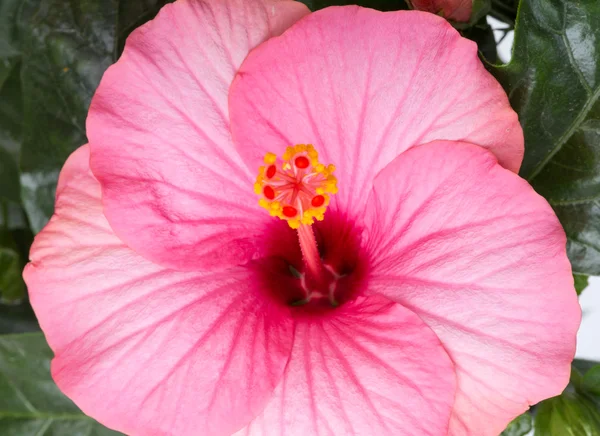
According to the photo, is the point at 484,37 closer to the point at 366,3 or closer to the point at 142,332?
the point at 366,3

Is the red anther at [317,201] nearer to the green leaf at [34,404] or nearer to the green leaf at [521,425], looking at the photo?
the green leaf at [521,425]

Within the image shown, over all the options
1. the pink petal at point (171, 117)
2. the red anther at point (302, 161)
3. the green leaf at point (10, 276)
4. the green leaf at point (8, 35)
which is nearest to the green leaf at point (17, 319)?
the green leaf at point (10, 276)

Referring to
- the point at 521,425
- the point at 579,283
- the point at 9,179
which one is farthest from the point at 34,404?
the point at 579,283

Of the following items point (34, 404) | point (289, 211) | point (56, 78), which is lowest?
point (34, 404)

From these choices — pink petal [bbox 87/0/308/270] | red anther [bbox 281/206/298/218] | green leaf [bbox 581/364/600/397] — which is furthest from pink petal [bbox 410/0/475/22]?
green leaf [bbox 581/364/600/397]

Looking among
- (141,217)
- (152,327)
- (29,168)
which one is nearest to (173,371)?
(152,327)

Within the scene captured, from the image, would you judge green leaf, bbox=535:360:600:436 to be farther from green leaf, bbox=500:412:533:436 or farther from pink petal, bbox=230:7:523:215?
pink petal, bbox=230:7:523:215

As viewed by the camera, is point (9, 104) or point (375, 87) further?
point (9, 104)
